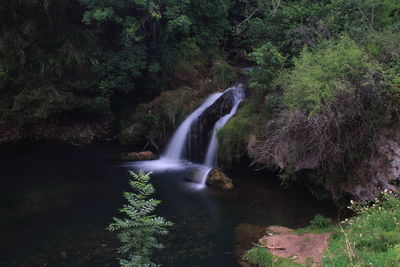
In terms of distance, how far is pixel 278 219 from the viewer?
33.9 ft

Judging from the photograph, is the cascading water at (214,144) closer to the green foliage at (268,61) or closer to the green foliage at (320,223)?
the green foliage at (268,61)

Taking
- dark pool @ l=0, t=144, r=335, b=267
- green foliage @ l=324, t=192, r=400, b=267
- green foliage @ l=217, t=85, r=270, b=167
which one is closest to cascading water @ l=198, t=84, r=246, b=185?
green foliage @ l=217, t=85, r=270, b=167

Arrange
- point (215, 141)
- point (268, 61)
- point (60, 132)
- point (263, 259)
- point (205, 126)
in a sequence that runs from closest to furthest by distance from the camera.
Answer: point (263, 259) < point (268, 61) < point (215, 141) < point (205, 126) < point (60, 132)

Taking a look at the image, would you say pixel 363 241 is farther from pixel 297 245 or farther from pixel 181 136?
pixel 181 136

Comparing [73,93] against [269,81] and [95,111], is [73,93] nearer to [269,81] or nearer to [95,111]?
[95,111]

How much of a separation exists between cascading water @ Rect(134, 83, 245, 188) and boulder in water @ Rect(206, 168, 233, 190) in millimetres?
1177

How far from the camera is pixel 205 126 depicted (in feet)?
50.1

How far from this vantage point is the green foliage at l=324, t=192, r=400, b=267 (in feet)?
19.5

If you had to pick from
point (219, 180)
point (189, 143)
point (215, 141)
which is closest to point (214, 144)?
point (215, 141)

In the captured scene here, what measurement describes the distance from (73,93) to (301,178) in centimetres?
1063

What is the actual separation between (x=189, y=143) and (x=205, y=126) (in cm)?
97

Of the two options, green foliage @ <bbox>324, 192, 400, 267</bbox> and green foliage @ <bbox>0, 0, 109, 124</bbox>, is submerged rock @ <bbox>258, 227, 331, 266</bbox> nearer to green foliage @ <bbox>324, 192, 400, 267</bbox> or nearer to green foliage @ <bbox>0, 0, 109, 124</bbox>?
green foliage @ <bbox>324, 192, 400, 267</bbox>

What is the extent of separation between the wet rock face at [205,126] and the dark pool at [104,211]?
1360 mm

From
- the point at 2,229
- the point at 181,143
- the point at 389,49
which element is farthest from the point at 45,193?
the point at 389,49
